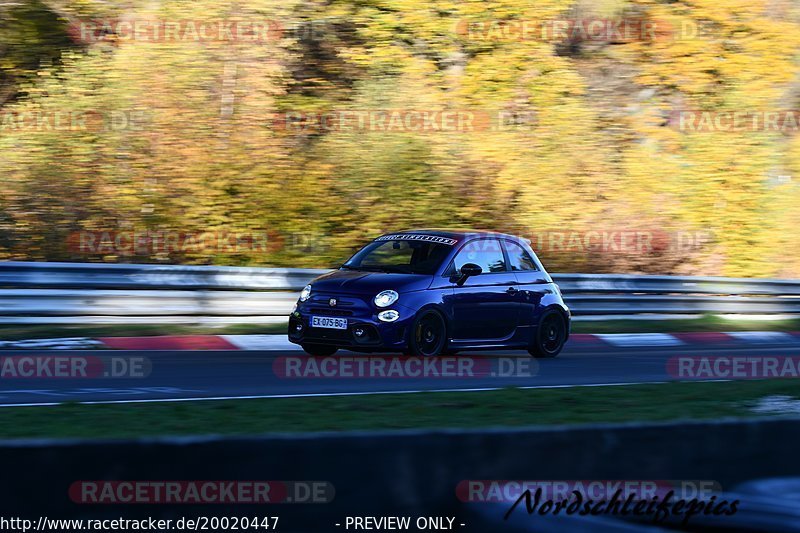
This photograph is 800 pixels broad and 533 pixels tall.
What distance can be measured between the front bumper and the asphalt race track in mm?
250

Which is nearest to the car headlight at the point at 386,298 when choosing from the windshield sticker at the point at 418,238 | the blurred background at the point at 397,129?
the windshield sticker at the point at 418,238

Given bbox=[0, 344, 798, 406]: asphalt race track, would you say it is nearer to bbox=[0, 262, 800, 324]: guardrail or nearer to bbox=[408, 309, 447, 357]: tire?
bbox=[408, 309, 447, 357]: tire

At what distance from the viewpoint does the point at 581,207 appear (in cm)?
2450

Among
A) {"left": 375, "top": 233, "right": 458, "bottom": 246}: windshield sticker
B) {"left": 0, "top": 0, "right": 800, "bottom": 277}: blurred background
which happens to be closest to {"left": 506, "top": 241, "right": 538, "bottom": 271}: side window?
{"left": 375, "top": 233, "right": 458, "bottom": 246}: windshield sticker

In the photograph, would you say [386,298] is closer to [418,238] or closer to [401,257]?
[401,257]

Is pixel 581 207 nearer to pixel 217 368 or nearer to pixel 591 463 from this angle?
pixel 217 368

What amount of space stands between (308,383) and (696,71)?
21701mm

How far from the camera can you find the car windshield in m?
13.0

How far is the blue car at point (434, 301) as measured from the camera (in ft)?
Answer: 40.5

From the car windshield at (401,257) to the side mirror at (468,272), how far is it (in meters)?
0.26

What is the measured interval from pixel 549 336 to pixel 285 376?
157 inches

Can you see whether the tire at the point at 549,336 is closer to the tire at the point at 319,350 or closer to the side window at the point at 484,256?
the side window at the point at 484,256

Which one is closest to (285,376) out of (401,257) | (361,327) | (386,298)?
(361,327)

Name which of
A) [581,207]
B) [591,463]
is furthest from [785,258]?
[591,463]
